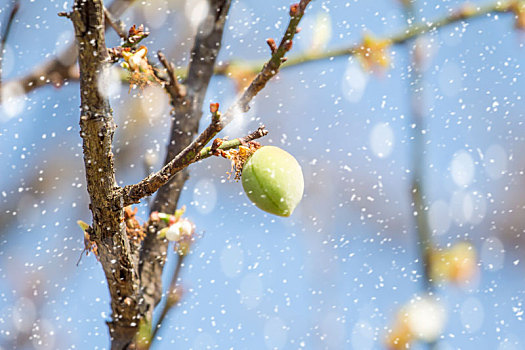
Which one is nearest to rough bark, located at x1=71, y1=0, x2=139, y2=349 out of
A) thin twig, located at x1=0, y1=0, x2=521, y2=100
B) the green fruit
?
the green fruit

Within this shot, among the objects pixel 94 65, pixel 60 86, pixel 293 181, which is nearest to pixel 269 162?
pixel 293 181

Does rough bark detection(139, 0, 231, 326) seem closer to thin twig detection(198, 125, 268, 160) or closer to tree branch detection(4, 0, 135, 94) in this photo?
tree branch detection(4, 0, 135, 94)

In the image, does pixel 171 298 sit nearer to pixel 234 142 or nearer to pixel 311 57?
pixel 234 142

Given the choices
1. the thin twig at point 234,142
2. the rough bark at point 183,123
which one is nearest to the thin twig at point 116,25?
the rough bark at point 183,123

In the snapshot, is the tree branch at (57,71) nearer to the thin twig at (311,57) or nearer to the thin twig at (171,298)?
Answer: the thin twig at (311,57)

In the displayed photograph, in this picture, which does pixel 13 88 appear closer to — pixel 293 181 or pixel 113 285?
pixel 113 285

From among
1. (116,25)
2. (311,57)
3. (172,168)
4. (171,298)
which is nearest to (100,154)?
(172,168)
